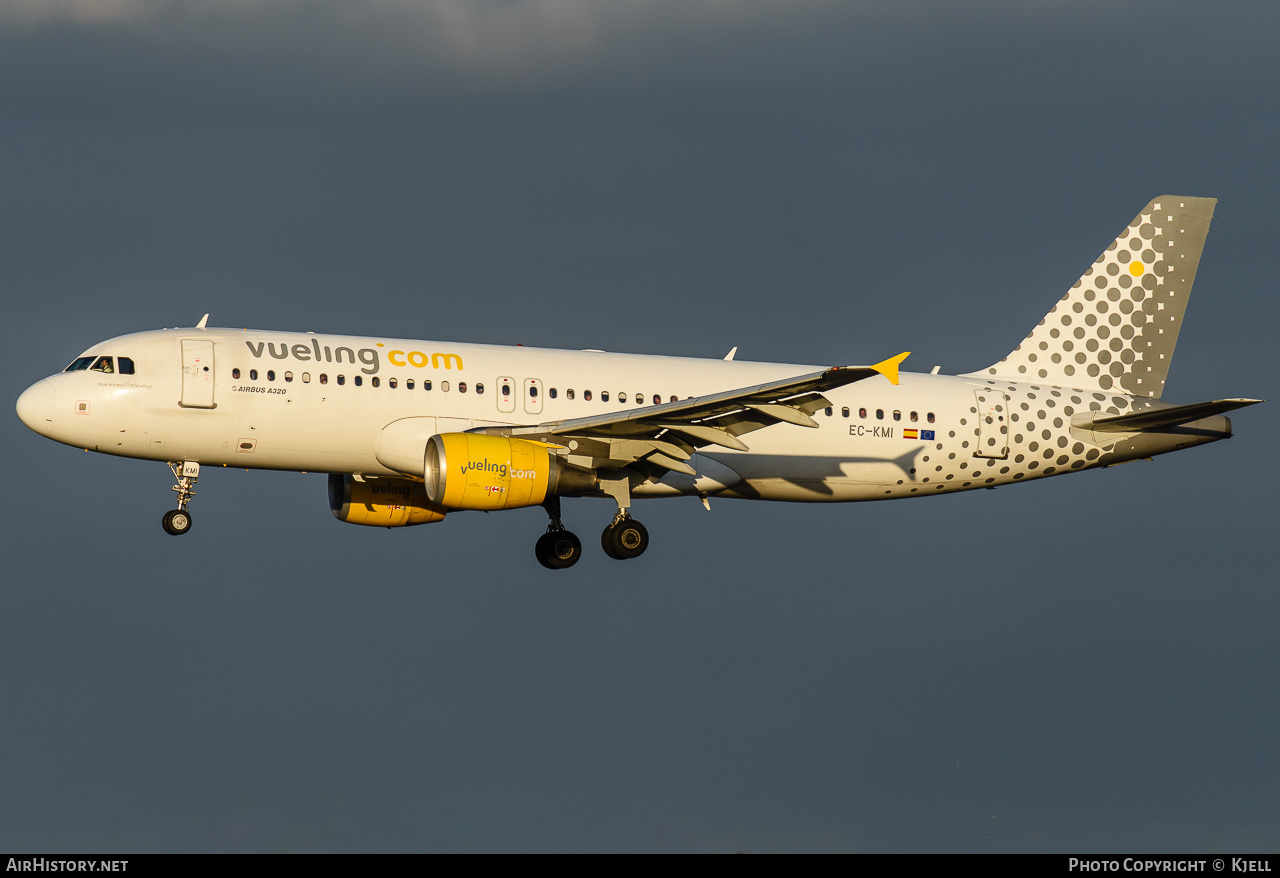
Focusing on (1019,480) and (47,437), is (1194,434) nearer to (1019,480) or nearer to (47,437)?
(1019,480)

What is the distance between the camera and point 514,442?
38.4 meters

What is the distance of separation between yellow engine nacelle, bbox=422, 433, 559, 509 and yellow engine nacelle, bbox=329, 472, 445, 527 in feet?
18.1

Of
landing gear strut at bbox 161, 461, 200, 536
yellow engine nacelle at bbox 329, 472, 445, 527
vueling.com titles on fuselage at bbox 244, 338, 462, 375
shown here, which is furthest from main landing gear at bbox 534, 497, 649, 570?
landing gear strut at bbox 161, 461, 200, 536

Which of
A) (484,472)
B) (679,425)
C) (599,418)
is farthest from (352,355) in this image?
(679,425)

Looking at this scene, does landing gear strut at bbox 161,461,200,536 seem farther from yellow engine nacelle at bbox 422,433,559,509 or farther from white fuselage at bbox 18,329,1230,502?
yellow engine nacelle at bbox 422,433,559,509

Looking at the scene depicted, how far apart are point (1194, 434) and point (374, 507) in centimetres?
2047

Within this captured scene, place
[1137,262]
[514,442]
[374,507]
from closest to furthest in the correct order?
[514,442] < [374,507] < [1137,262]

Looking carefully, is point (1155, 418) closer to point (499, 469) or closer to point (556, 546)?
point (556, 546)

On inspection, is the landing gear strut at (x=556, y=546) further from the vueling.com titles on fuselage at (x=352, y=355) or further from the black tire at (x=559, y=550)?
the vueling.com titles on fuselage at (x=352, y=355)

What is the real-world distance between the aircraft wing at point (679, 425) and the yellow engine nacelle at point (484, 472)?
2.89 ft
